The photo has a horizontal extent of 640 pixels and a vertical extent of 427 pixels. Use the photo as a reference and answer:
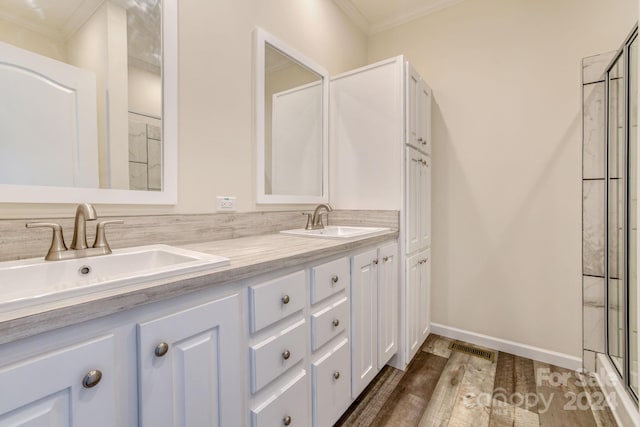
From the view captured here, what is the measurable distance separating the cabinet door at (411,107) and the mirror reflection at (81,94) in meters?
1.38

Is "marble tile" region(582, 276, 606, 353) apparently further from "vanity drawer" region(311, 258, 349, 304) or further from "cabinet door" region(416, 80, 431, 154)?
"vanity drawer" region(311, 258, 349, 304)

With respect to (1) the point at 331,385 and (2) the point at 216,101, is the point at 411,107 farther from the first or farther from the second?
(1) the point at 331,385

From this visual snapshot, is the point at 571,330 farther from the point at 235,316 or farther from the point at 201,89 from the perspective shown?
the point at 201,89

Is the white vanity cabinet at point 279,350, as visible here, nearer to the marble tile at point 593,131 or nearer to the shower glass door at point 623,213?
the shower glass door at point 623,213

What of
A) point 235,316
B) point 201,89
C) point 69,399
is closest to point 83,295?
point 69,399

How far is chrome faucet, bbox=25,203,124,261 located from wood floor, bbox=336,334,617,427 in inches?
52.7

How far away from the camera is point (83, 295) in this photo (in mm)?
580

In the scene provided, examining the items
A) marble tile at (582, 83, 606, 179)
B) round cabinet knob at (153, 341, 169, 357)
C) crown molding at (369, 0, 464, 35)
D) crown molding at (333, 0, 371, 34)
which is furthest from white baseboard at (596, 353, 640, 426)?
crown molding at (333, 0, 371, 34)

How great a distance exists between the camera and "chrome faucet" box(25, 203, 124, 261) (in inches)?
34.0

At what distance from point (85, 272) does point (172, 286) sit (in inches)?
17.3

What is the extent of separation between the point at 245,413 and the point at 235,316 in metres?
0.32

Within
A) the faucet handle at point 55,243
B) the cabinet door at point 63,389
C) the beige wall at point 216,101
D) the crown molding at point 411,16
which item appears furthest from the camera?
the crown molding at point 411,16

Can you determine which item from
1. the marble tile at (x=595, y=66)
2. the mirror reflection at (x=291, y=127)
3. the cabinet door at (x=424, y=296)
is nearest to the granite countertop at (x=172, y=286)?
the mirror reflection at (x=291, y=127)

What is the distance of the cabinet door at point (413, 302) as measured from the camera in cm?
189
